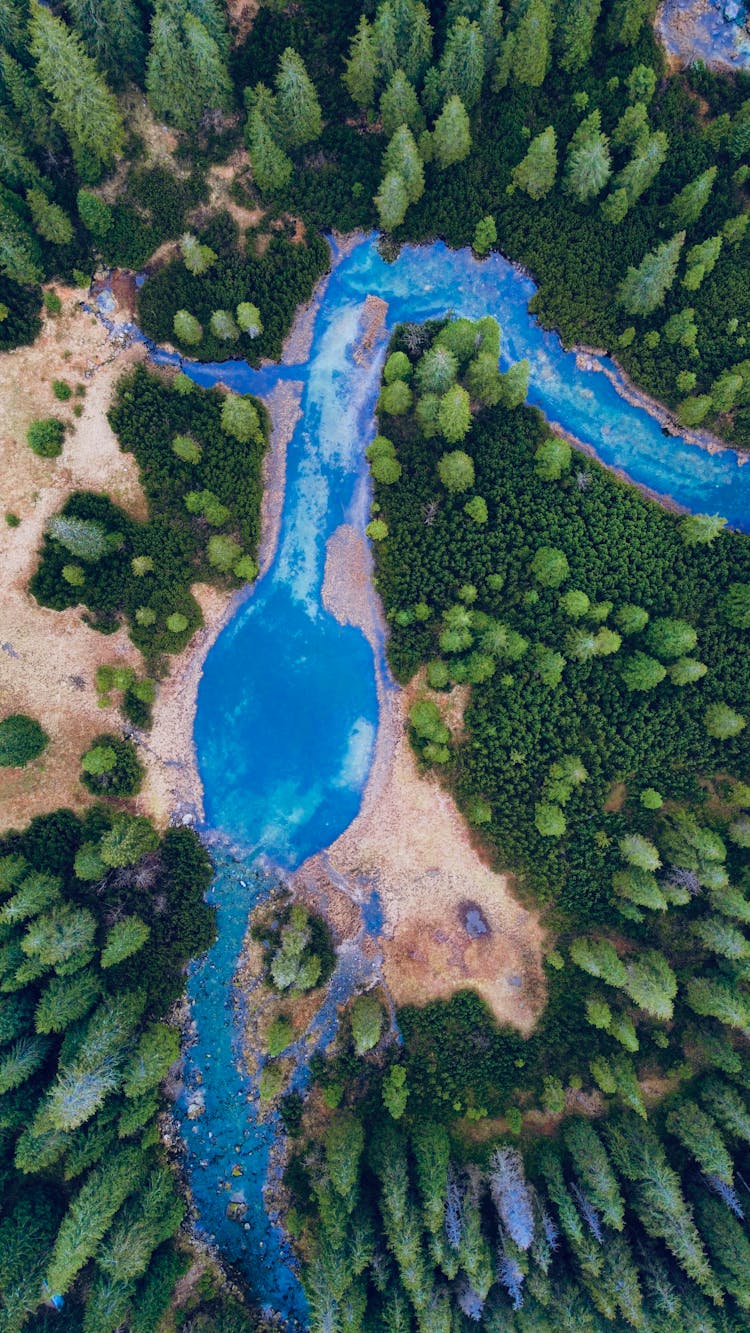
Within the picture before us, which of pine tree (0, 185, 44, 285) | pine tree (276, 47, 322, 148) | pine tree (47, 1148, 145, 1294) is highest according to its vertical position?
pine tree (276, 47, 322, 148)

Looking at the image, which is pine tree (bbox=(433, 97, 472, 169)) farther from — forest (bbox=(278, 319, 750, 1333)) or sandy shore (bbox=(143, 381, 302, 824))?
sandy shore (bbox=(143, 381, 302, 824))

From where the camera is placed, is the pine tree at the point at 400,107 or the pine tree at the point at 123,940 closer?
the pine tree at the point at 123,940

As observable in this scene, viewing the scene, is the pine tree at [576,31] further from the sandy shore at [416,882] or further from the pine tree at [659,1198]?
the pine tree at [659,1198]

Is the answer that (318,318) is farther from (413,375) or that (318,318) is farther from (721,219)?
(721,219)

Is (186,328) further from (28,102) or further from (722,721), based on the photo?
(722,721)

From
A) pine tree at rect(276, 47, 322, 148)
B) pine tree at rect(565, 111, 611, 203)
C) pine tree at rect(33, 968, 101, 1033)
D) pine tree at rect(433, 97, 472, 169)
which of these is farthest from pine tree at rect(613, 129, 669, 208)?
pine tree at rect(33, 968, 101, 1033)

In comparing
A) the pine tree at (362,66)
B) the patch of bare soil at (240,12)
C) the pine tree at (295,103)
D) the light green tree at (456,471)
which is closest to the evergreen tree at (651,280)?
the light green tree at (456,471)

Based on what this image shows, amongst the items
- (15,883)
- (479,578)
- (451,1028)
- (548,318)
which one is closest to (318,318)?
(548,318)
